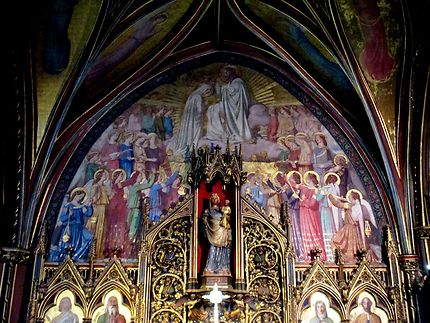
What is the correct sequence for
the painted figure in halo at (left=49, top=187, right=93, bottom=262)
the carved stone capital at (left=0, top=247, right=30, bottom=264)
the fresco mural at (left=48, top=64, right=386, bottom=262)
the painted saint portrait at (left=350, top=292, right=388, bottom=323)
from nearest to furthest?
the carved stone capital at (left=0, top=247, right=30, bottom=264) < the painted saint portrait at (left=350, top=292, right=388, bottom=323) < the painted figure in halo at (left=49, top=187, right=93, bottom=262) < the fresco mural at (left=48, top=64, right=386, bottom=262)

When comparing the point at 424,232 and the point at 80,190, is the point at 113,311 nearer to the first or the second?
the point at 80,190

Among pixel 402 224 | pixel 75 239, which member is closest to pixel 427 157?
pixel 402 224

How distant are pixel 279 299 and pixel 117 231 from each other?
394 cm

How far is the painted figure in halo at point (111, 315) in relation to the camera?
1251cm

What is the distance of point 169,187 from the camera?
14047 millimetres

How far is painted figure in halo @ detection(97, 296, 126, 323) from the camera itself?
41.0ft

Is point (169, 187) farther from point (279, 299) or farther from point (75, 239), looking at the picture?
point (279, 299)

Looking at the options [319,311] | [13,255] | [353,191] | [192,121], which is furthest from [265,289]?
[13,255]

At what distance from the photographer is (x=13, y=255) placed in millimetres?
12375

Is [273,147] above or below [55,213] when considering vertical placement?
above

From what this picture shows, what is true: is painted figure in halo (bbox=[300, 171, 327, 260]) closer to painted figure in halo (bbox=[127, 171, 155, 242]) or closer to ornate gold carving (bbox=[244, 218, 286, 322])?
ornate gold carving (bbox=[244, 218, 286, 322])

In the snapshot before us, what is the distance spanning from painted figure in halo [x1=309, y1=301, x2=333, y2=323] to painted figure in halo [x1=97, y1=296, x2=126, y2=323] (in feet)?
13.3

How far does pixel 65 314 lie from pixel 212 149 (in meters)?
4.99

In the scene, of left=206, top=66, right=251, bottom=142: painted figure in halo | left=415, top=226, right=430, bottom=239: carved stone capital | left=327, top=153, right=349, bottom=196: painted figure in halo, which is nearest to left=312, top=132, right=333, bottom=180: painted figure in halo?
left=327, top=153, right=349, bottom=196: painted figure in halo
